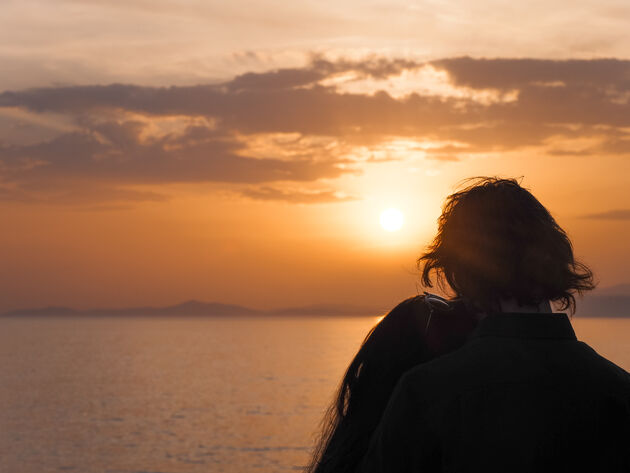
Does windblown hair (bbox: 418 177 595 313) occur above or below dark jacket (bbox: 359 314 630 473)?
above

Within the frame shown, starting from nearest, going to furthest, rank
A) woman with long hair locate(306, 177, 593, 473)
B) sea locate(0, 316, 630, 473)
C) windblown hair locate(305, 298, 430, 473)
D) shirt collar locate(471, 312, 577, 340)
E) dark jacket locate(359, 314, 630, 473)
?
1. dark jacket locate(359, 314, 630, 473)
2. shirt collar locate(471, 312, 577, 340)
3. woman with long hair locate(306, 177, 593, 473)
4. windblown hair locate(305, 298, 430, 473)
5. sea locate(0, 316, 630, 473)

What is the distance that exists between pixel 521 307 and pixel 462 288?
20cm

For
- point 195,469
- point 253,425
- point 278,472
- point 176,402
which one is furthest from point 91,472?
point 176,402

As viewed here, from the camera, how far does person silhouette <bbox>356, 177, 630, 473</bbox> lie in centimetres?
238

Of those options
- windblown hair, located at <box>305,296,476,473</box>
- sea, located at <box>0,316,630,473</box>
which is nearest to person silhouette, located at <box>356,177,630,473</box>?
windblown hair, located at <box>305,296,476,473</box>

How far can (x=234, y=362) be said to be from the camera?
416ft

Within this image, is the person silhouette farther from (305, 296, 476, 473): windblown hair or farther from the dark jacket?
(305, 296, 476, 473): windblown hair

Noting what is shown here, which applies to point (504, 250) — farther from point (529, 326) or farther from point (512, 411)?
point (512, 411)

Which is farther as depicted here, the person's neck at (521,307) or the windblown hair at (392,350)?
the windblown hair at (392,350)

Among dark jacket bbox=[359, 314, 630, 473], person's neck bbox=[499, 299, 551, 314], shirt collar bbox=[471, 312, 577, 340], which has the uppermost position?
person's neck bbox=[499, 299, 551, 314]

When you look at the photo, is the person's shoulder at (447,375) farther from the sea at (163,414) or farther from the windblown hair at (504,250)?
the sea at (163,414)

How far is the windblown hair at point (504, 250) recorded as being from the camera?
2656mm

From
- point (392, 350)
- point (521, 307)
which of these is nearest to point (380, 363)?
point (392, 350)

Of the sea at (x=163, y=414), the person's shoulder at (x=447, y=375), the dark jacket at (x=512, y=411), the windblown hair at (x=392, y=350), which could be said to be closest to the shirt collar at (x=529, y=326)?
the dark jacket at (x=512, y=411)
